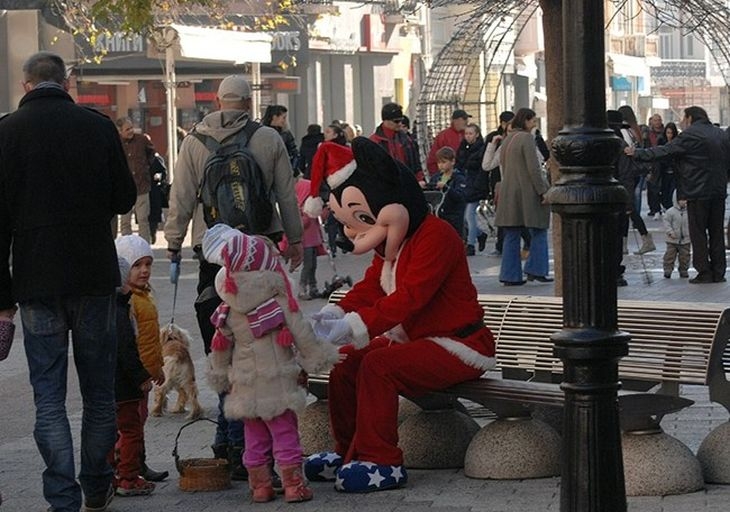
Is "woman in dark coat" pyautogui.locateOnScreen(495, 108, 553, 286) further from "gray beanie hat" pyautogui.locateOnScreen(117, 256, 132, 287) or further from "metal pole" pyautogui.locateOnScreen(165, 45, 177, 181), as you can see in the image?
"metal pole" pyautogui.locateOnScreen(165, 45, 177, 181)

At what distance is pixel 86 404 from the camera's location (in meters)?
7.47

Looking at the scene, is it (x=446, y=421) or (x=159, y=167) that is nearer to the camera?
(x=446, y=421)

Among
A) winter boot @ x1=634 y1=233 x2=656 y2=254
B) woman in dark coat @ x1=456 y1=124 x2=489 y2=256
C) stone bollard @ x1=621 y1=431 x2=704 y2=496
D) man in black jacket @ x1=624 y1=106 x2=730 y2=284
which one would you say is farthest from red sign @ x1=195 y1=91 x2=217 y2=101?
stone bollard @ x1=621 y1=431 x2=704 y2=496

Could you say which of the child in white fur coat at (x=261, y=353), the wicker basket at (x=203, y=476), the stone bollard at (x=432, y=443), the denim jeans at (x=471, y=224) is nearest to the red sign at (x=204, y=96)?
the denim jeans at (x=471, y=224)

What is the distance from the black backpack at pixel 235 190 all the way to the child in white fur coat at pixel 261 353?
678mm

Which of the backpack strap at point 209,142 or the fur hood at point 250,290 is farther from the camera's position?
the backpack strap at point 209,142

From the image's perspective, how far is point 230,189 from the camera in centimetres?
859

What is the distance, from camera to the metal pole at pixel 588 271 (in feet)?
17.9

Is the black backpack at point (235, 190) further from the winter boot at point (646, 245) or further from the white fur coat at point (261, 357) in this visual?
the winter boot at point (646, 245)

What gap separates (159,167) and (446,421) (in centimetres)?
1907

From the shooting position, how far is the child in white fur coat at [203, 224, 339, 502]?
776cm

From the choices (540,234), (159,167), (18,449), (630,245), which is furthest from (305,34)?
(18,449)

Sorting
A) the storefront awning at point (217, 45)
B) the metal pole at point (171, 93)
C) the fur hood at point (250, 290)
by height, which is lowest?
the fur hood at point (250, 290)

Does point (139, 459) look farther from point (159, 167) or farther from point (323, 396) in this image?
point (159, 167)
